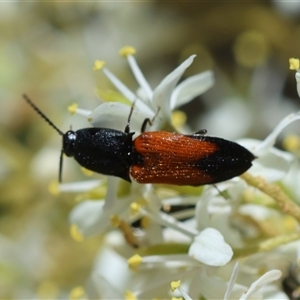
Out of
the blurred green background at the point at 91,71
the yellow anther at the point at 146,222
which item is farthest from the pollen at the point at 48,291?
the yellow anther at the point at 146,222

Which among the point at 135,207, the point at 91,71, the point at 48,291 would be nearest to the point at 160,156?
the point at 135,207

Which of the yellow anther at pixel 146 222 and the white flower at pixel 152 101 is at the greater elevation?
the white flower at pixel 152 101

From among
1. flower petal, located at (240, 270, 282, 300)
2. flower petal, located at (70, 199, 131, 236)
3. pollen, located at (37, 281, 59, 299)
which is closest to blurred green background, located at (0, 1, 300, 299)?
pollen, located at (37, 281, 59, 299)

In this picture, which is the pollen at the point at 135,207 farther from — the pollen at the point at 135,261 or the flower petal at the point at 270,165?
the flower petal at the point at 270,165

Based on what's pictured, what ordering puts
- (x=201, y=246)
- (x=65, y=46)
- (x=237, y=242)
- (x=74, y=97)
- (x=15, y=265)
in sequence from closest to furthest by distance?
(x=201, y=246) → (x=237, y=242) → (x=15, y=265) → (x=74, y=97) → (x=65, y=46)

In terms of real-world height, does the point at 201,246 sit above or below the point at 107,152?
below

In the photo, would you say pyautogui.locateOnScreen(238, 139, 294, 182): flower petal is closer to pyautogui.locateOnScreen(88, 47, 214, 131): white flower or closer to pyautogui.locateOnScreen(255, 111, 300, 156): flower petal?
pyautogui.locateOnScreen(255, 111, 300, 156): flower petal

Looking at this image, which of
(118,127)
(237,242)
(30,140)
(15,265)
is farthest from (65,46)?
(237,242)

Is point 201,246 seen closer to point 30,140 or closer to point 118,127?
point 118,127
